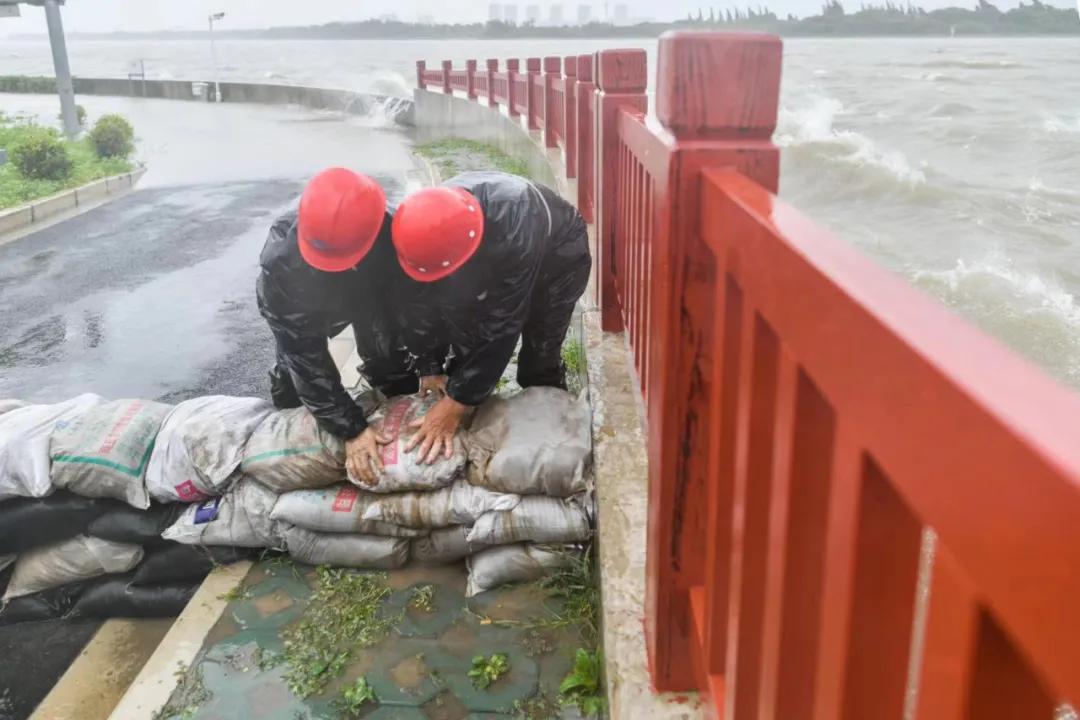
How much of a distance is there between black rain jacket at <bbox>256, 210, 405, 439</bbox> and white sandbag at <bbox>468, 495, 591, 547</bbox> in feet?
1.86

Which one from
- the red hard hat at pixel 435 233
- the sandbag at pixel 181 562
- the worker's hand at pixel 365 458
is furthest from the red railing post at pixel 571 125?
the sandbag at pixel 181 562

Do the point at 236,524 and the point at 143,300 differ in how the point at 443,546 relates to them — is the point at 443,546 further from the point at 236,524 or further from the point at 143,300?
the point at 143,300

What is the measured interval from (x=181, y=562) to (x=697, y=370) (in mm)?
2458

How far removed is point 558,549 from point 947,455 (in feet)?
8.36

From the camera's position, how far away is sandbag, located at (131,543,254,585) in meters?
3.30

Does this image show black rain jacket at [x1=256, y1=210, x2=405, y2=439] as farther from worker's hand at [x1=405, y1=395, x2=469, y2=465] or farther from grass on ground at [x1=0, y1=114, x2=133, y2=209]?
grass on ground at [x1=0, y1=114, x2=133, y2=209]

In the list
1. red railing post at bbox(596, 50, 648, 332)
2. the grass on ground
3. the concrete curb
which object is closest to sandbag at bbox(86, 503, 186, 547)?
red railing post at bbox(596, 50, 648, 332)

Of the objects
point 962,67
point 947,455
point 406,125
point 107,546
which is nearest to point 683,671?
point 947,455

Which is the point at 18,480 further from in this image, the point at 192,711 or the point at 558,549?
the point at 558,549

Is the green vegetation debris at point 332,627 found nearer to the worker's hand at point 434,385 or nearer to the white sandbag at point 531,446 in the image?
the white sandbag at point 531,446

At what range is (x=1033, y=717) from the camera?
598mm

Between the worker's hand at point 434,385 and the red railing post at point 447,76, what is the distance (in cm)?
1783

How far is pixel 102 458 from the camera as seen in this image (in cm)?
326

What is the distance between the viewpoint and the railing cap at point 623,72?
353cm
